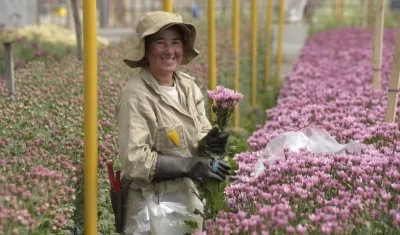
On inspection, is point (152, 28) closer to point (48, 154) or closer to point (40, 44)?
point (48, 154)

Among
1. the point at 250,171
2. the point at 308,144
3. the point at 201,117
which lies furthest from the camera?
the point at 308,144

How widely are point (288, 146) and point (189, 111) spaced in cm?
119

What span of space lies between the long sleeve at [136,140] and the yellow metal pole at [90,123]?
0.63 ft

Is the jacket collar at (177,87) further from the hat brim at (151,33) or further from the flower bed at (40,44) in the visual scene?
the flower bed at (40,44)

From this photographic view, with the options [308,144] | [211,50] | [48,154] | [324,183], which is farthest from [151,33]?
[211,50]

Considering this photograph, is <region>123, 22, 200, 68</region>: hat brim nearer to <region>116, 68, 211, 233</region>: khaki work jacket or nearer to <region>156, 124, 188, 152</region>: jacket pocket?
<region>116, 68, 211, 233</region>: khaki work jacket

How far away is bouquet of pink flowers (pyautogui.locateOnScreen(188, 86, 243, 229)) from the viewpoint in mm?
4805

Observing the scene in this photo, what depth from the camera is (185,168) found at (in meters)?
4.69

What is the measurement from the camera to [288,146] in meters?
5.98

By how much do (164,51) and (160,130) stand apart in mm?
395

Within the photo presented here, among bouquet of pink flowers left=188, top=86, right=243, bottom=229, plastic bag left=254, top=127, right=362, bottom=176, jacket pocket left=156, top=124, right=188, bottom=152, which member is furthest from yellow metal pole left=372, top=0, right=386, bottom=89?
jacket pocket left=156, top=124, right=188, bottom=152

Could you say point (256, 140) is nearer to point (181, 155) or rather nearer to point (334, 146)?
point (334, 146)

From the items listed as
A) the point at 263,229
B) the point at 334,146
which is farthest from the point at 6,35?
the point at 263,229

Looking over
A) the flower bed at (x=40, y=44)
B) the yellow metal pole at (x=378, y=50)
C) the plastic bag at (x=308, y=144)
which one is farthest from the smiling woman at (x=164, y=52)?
the flower bed at (x=40, y=44)
